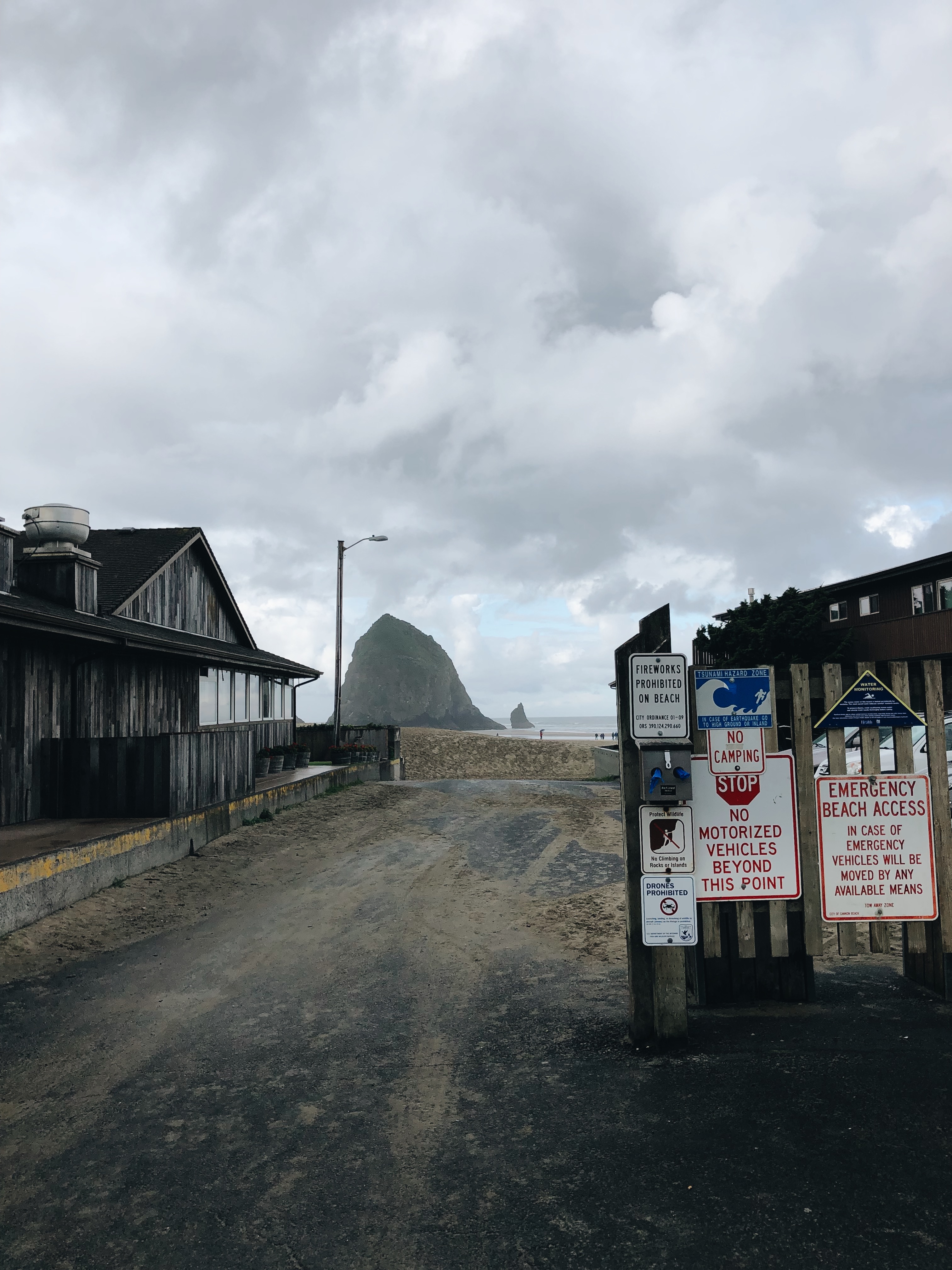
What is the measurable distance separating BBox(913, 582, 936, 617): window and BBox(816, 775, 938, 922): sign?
29514 mm

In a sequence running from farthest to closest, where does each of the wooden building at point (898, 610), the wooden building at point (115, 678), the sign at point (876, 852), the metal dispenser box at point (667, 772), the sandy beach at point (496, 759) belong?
1. the sandy beach at point (496, 759)
2. the wooden building at point (898, 610)
3. the wooden building at point (115, 678)
4. the sign at point (876, 852)
5. the metal dispenser box at point (667, 772)

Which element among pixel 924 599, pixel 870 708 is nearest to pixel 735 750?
pixel 870 708

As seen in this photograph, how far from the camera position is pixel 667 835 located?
4.77 meters

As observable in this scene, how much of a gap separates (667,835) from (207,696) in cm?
1744

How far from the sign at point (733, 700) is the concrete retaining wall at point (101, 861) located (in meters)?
6.99

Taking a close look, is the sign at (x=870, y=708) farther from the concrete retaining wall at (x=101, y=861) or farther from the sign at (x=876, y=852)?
the concrete retaining wall at (x=101, y=861)

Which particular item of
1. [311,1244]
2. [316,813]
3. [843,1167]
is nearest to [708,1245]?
[843,1167]

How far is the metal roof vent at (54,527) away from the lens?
16.2m

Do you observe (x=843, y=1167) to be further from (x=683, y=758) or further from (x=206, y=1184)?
(x=206, y=1184)

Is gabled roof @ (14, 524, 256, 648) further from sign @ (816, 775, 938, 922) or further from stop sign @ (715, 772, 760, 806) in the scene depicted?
sign @ (816, 775, 938, 922)

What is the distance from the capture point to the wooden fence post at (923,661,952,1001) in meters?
5.01

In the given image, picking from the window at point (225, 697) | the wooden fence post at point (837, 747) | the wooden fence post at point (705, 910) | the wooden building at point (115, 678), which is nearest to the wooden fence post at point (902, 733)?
the wooden fence post at point (837, 747)

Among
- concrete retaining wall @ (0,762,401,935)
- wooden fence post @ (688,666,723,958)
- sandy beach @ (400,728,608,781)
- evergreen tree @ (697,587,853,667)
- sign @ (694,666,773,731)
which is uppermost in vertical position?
evergreen tree @ (697,587,853,667)

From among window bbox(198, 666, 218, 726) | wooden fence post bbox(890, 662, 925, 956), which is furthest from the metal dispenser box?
window bbox(198, 666, 218, 726)
